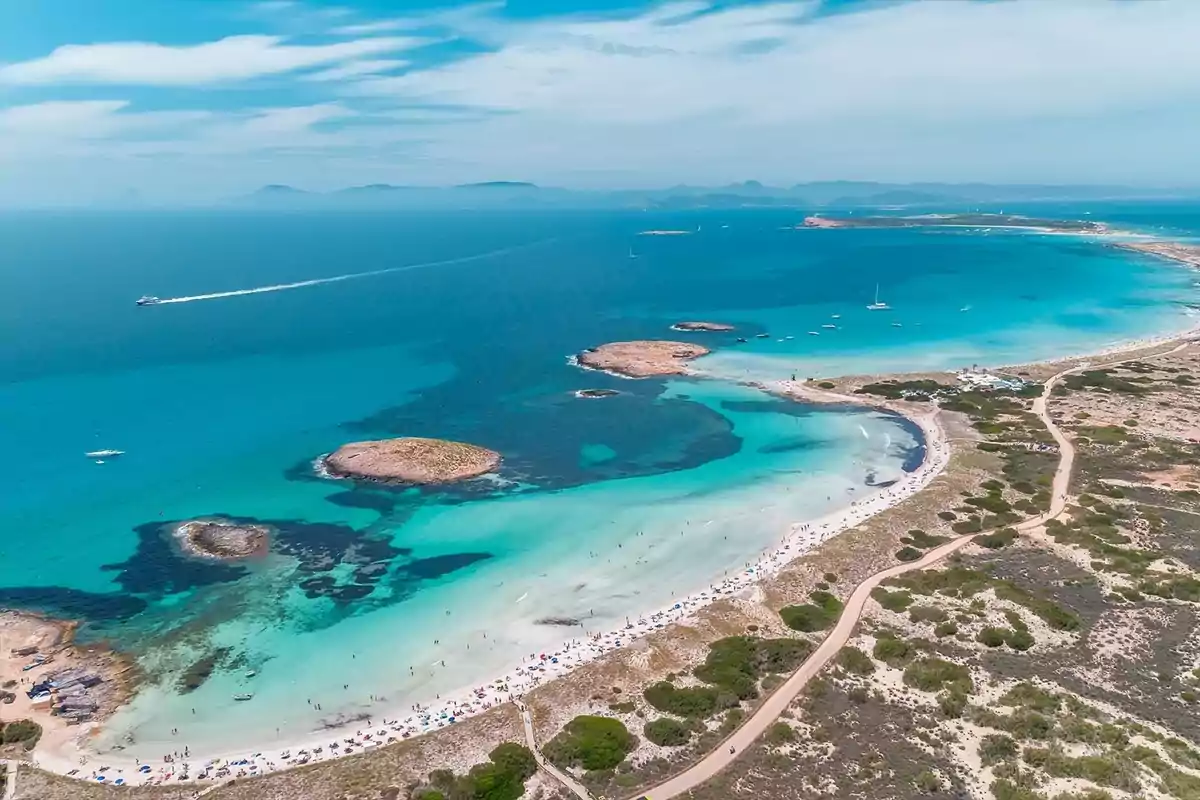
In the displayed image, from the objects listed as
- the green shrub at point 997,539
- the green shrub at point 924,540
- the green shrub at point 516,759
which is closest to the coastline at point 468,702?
the green shrub at point 516,759

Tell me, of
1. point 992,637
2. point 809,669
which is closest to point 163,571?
point 809,669

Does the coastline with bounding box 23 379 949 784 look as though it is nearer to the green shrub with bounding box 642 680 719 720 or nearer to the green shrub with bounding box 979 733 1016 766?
the green shrub with bounding box 642 680 719 720

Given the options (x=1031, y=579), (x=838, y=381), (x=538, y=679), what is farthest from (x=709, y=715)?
(x=838, y=381)

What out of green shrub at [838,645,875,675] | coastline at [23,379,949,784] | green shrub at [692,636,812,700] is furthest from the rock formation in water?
green shrub at [838,645,875,675]

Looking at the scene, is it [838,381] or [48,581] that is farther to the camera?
[838,381]

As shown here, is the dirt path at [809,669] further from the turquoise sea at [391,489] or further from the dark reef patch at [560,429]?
the dark reef patch at [560,429]

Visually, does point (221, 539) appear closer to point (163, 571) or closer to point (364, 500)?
point (163, 571)

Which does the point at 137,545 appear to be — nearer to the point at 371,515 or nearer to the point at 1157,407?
the point at 371,515
